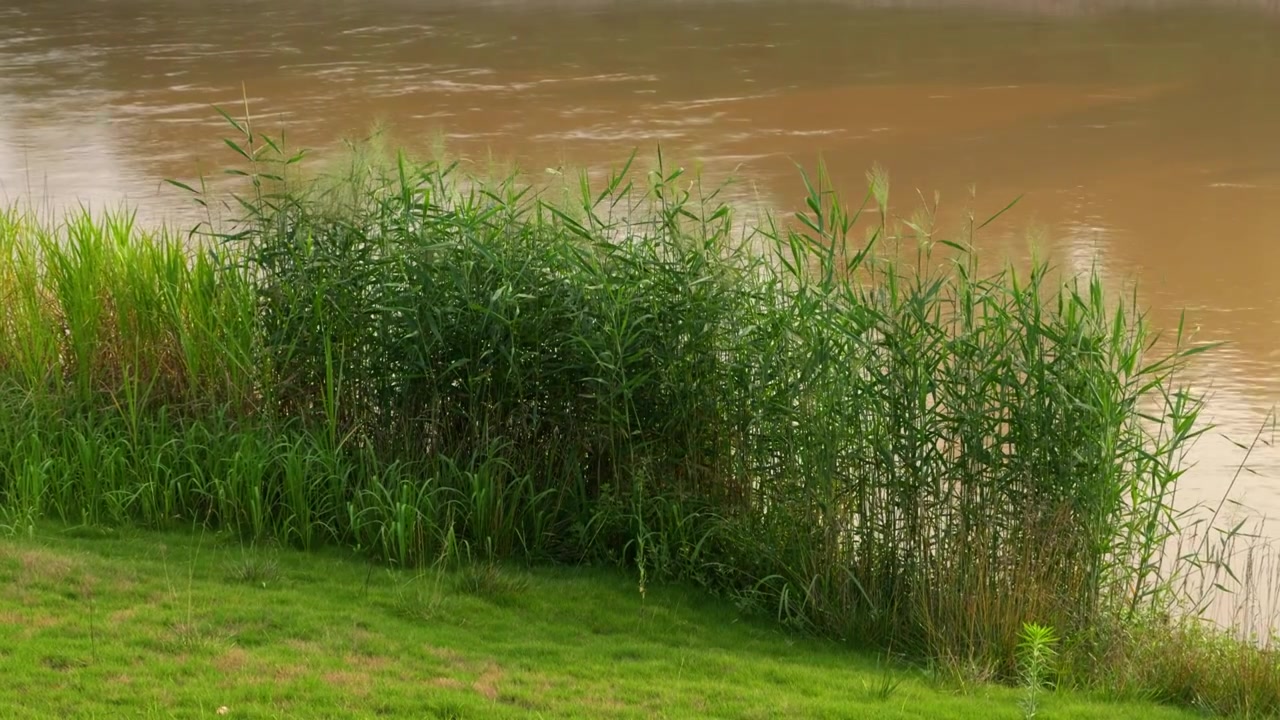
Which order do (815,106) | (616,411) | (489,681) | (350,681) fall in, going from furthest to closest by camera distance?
1. (815,106)
2. (616,411)
3. (489,681)
4. (350,681)

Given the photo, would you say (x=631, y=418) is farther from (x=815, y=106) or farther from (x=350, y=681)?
(x=815, y=106)

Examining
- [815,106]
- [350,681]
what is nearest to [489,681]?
[350,681]

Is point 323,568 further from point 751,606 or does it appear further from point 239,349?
point 751,606

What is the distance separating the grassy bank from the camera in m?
5.80

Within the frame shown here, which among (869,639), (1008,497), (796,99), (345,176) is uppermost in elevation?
(796,99)

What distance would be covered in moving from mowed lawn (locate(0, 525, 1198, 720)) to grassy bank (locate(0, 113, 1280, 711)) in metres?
0.28

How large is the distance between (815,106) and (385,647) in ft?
46.4

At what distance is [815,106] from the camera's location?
18.3 m

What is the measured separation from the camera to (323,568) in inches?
233

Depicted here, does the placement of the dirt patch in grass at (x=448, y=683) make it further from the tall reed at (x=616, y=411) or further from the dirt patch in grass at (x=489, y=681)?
the tall reed at (x=616, y=411)

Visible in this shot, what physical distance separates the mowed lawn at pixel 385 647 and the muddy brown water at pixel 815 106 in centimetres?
213

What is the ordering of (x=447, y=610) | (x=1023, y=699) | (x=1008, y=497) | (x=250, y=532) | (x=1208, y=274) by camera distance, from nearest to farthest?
(x=1023, y=699)
(x=447, y=610)
(x=1008, y=497)
(x=250, y=532)
(x=1208, y=274)

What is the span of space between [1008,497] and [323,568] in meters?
2.56

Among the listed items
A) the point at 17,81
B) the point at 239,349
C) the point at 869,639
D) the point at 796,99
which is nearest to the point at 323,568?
the point at 239,349
